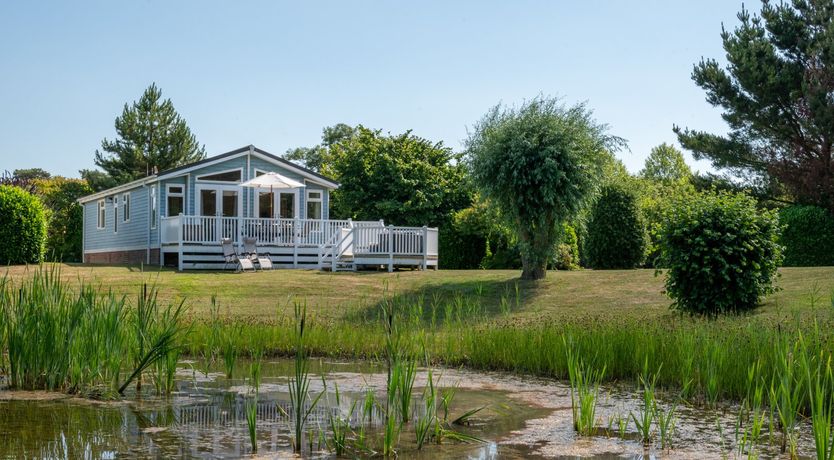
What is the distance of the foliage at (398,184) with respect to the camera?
3997 cm

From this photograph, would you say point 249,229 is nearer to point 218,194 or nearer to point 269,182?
point 269,182

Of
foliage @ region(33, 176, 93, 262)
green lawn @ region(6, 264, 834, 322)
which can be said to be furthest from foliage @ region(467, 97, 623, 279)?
foliage @ region(33, 176, 93, 262)

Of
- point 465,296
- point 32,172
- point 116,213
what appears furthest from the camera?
point 32,172

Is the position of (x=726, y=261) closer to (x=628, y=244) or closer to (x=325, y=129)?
(x=628, y=244)

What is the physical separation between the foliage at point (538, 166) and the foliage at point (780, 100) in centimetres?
1038

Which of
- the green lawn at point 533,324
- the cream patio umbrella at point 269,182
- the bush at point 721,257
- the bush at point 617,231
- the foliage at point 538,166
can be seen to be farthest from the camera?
the cream patio umbrella at point 269,182

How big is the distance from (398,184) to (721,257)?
92.1 feet

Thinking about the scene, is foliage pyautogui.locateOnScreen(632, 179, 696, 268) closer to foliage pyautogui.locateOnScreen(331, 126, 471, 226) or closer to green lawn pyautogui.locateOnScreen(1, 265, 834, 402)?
green lawn pyautogui.locateOnScreen(1, 265, 834, 402)

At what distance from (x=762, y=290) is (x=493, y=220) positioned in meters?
7.52

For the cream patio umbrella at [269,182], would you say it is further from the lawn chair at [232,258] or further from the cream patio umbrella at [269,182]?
the lawn chair at [232,258]

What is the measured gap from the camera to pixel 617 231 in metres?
23.5

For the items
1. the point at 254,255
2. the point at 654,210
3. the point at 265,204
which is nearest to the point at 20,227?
the point at 254,255

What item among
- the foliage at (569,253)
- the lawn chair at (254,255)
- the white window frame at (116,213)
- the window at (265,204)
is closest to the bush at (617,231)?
the foliage at (569,253)

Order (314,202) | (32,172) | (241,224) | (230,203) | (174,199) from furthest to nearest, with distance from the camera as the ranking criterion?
(32,172), (314,202), (230,203), (174,199), (241,224)
